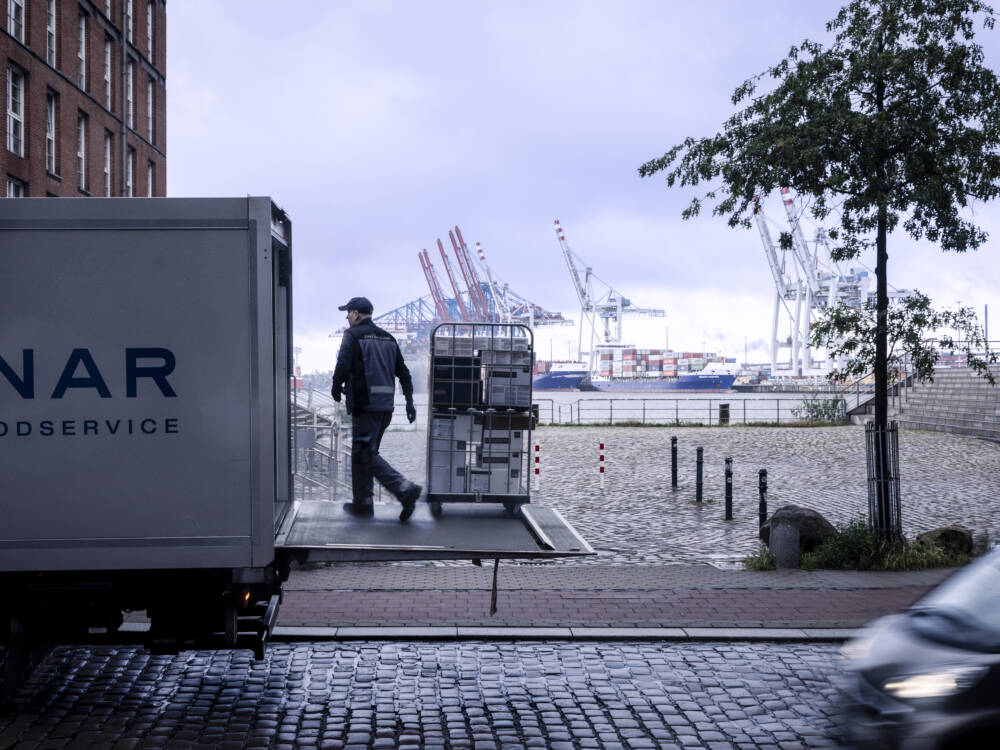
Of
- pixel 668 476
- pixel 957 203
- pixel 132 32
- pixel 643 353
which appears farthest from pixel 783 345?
pixel 957 203

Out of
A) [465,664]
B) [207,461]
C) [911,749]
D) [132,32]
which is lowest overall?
[465,664]

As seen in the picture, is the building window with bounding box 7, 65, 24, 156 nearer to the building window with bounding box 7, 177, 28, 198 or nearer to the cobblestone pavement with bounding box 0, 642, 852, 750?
the building window with bounding box 7, 177, 28, 198

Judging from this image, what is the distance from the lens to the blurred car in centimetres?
373

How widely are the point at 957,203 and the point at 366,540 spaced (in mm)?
7208

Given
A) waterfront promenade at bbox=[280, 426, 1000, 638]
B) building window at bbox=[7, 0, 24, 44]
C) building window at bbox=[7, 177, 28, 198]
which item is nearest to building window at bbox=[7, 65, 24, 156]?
building window at bbox=[7, 177, 28, 198]

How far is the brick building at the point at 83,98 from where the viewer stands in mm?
31469

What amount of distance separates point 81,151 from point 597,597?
32.2m

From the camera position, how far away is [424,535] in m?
6.93

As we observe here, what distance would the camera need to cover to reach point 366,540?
21.6 feet

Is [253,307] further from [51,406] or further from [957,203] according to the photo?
[957,203]

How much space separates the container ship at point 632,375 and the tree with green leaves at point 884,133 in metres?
121

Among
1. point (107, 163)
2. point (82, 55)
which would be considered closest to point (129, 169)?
point (107, 163)

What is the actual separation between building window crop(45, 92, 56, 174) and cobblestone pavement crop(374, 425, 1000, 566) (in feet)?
A: 57.8

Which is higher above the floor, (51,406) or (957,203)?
(957,203)
